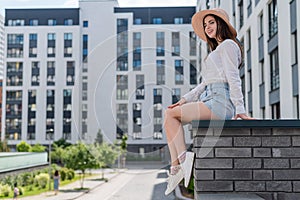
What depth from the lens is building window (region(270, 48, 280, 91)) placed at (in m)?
18.5

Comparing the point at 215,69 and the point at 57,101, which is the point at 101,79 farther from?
the point at 57,101

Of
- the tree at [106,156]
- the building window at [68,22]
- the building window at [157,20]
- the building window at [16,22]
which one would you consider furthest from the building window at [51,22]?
the tree at [106,156]

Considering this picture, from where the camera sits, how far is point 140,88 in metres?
4.96

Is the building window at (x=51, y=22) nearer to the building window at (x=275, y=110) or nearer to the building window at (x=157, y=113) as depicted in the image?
the building window at (x=275, y=110)

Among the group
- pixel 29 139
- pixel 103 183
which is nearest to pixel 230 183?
pixel 103 183

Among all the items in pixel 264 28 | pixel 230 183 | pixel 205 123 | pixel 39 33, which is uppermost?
pixel 39 33

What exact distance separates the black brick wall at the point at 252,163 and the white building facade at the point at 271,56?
1187 centimetres

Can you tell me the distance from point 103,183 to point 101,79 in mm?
26601

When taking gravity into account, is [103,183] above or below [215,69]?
below

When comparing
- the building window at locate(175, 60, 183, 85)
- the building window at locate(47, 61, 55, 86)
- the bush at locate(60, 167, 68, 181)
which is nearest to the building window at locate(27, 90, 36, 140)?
the building window at locate(47, 61, 55, 86)

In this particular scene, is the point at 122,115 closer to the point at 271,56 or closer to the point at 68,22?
the point at 271,56

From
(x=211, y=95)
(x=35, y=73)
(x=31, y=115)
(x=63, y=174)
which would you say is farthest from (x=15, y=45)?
(x=211, y=95)

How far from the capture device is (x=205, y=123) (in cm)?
371

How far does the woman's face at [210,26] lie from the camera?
3.66 m
